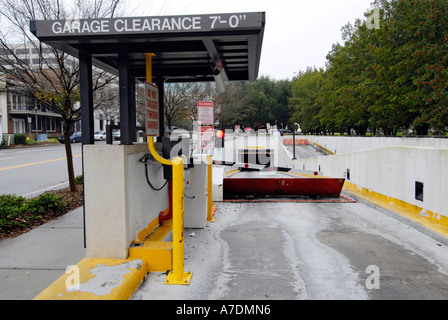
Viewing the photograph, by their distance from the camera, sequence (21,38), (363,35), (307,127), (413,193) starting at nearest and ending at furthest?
(413,193) → (21,38) → (363,35) → (307,127)

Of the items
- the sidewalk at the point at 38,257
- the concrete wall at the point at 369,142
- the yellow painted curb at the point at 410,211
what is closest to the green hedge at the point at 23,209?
the sidewalk at the point at 38,257

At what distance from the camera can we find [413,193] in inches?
271

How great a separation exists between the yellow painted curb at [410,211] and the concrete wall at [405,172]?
87mm

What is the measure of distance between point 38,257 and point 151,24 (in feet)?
11.6

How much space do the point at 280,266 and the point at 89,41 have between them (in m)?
3.64

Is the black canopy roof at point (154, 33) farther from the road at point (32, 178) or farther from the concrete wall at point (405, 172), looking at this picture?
the road at point (32, 178)

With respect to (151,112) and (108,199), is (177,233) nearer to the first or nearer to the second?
(108,199)

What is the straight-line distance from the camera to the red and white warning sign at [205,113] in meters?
13.9

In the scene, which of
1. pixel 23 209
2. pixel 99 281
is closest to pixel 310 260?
pixel 99 281

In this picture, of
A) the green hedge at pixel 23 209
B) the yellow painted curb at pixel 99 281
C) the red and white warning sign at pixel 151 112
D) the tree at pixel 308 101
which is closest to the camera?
the yellow painted curb at pixel 99 281

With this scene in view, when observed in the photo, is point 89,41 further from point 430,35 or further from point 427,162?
point 430,35

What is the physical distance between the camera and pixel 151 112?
482 cm

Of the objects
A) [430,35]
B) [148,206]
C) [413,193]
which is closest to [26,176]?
[148,206]

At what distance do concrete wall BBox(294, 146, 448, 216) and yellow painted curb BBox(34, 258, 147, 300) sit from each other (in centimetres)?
518
